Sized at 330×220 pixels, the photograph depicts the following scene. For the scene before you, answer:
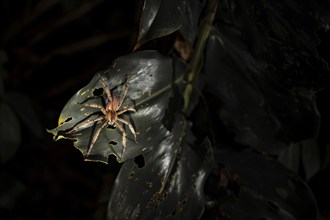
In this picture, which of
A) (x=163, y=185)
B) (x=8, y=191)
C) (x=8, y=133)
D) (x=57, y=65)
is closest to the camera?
(x=163, y=185)

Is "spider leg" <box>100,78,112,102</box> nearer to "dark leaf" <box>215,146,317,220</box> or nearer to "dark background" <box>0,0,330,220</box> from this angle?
"dark leaf" <box>215,146,317,220</box>

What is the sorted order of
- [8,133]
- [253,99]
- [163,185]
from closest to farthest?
1. [163,185]
2. [253,99]
3. [8,133]

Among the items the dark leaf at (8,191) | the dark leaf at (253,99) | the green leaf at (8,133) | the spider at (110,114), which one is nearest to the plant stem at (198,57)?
the dark leaf at (253,99)

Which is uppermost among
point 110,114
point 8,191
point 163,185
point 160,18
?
point 160,18

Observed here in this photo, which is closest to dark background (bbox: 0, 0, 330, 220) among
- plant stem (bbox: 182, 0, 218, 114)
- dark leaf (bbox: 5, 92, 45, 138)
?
dark leaf (bbox: 5, 92, 45, 138)

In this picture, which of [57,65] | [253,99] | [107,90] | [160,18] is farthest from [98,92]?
[57,65]

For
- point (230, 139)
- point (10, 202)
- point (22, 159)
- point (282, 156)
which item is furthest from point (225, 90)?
point (22, 159)

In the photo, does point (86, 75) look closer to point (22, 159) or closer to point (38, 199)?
point (22, 159)

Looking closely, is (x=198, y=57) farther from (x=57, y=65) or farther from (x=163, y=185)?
(x=57, y=65)
